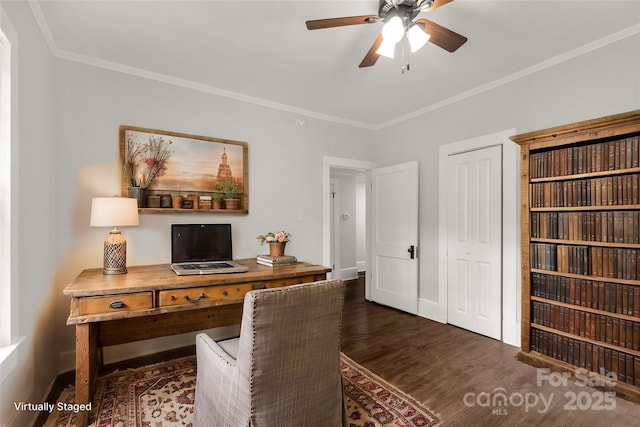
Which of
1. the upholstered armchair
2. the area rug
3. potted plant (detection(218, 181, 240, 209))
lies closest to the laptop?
potted plant (detection(218, 181, 240, 209))

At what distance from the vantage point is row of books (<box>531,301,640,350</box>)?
2.05 metres

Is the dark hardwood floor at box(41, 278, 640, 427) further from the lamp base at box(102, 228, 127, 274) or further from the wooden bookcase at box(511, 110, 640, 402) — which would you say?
the lamp base at box(102, 228, 127, 274)

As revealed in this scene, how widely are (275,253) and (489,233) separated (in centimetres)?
210

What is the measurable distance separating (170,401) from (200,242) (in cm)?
121

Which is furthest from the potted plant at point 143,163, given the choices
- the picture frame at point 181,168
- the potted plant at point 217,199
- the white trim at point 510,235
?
the white trim at point 510,235

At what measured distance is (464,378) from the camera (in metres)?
2.27

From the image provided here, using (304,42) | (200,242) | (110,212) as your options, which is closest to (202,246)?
(200,242)

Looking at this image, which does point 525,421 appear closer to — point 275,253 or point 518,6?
point 275,253

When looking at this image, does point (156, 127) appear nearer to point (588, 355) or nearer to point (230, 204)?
point (230, 204)

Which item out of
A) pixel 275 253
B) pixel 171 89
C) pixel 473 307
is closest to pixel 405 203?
pixel 473 307

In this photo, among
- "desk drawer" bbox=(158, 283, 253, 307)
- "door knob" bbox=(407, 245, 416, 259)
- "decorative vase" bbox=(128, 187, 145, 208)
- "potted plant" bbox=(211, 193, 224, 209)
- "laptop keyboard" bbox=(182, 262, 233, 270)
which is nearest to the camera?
"desk drawer" bbox=(158, 283, 253, 307)

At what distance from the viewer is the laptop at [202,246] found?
2.61 m

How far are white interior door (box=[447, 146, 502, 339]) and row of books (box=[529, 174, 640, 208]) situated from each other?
18.6 inches

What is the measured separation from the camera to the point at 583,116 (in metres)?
2.44
